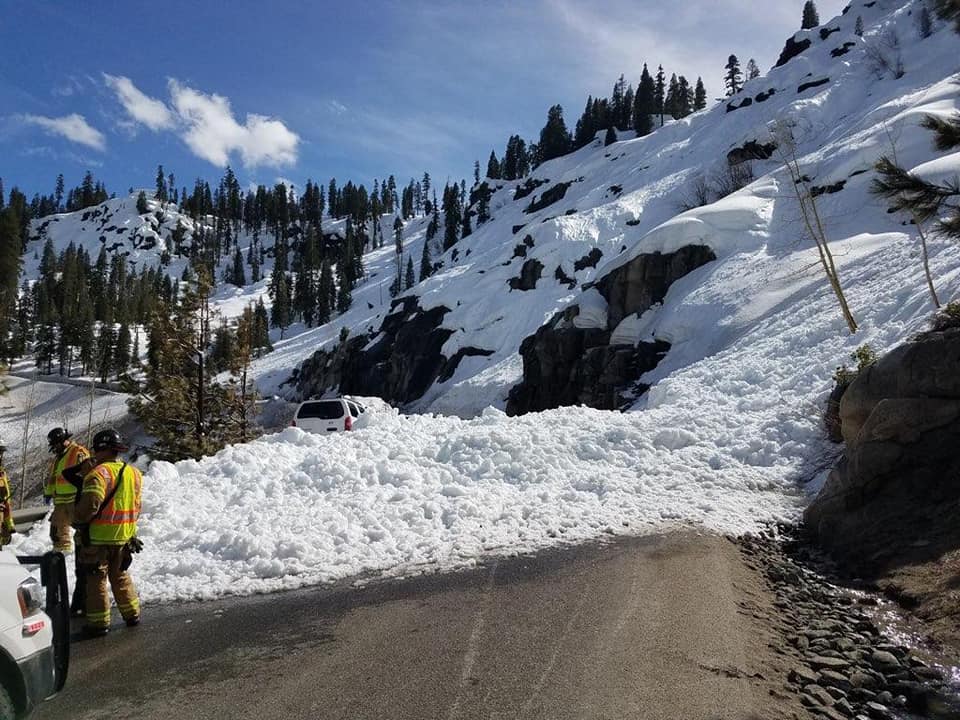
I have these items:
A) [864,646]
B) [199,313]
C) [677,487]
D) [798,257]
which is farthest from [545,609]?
[798,257]

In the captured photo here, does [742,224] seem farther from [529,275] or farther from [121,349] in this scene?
[121,349]

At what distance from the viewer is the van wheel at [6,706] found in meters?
3.09

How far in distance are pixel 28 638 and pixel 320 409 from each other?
14.0 metres

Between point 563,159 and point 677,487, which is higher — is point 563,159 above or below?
above

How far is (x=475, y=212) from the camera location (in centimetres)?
10831

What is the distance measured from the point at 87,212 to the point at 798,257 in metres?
191

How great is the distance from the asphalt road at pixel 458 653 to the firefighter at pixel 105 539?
9.1 inches

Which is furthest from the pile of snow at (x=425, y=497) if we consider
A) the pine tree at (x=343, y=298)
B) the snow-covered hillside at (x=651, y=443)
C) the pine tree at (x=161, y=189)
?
the pine tree at (x=161, y=189)

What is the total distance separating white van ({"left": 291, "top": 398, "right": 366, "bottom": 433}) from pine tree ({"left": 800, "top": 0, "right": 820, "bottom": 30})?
109831 millimetres

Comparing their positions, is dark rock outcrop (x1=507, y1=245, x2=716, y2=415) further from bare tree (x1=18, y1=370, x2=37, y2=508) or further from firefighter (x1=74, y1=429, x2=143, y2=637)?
bare tree (x1=18, y1=370, x2=37, y2=508)

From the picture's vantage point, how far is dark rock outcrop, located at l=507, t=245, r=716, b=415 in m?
27.7

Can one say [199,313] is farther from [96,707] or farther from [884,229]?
[884,229]

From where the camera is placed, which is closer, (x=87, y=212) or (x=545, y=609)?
(x=545, y=609)

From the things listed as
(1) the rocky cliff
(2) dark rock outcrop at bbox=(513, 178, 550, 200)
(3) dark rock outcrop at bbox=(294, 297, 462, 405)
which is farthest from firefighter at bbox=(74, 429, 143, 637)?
(2) dark rock outcrop at bbox=(513, 178, 550, 200)
